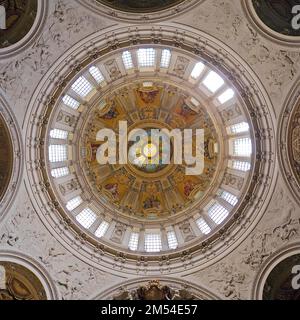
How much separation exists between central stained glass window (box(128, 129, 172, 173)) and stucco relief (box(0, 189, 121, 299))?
38.5ft

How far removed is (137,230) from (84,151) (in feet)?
20.9

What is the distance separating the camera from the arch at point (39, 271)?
23531mm

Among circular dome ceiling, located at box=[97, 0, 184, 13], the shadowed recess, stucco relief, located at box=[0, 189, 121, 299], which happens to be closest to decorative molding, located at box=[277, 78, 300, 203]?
the shadowed recess

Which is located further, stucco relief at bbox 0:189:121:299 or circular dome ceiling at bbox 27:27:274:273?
circular dome ceiling at bbox 27:27:274:273

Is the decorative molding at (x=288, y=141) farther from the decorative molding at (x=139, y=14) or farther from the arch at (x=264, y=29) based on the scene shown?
the decorative molding at (x=139, y=14)

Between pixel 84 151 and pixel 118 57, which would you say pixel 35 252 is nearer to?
pixel 84 151

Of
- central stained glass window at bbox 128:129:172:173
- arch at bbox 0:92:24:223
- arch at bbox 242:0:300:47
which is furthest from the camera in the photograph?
central stained glass window at bbox 128:129:172:173

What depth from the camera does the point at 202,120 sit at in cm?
3181

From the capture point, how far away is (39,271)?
78.5 feet

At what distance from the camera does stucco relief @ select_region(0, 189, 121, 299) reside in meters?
23.5

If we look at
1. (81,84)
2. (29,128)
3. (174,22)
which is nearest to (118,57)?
(81,84)

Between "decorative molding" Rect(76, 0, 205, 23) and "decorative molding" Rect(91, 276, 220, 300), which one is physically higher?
"decorative molding" Rect(76, 0, 205, 23)

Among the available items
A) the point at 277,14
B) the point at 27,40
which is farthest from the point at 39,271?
the point at 277,14

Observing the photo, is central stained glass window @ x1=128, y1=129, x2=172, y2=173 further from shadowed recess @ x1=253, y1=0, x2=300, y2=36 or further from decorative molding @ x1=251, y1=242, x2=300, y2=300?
shadowed recess @ x1=253, y1=0, x2=300, y2=36
